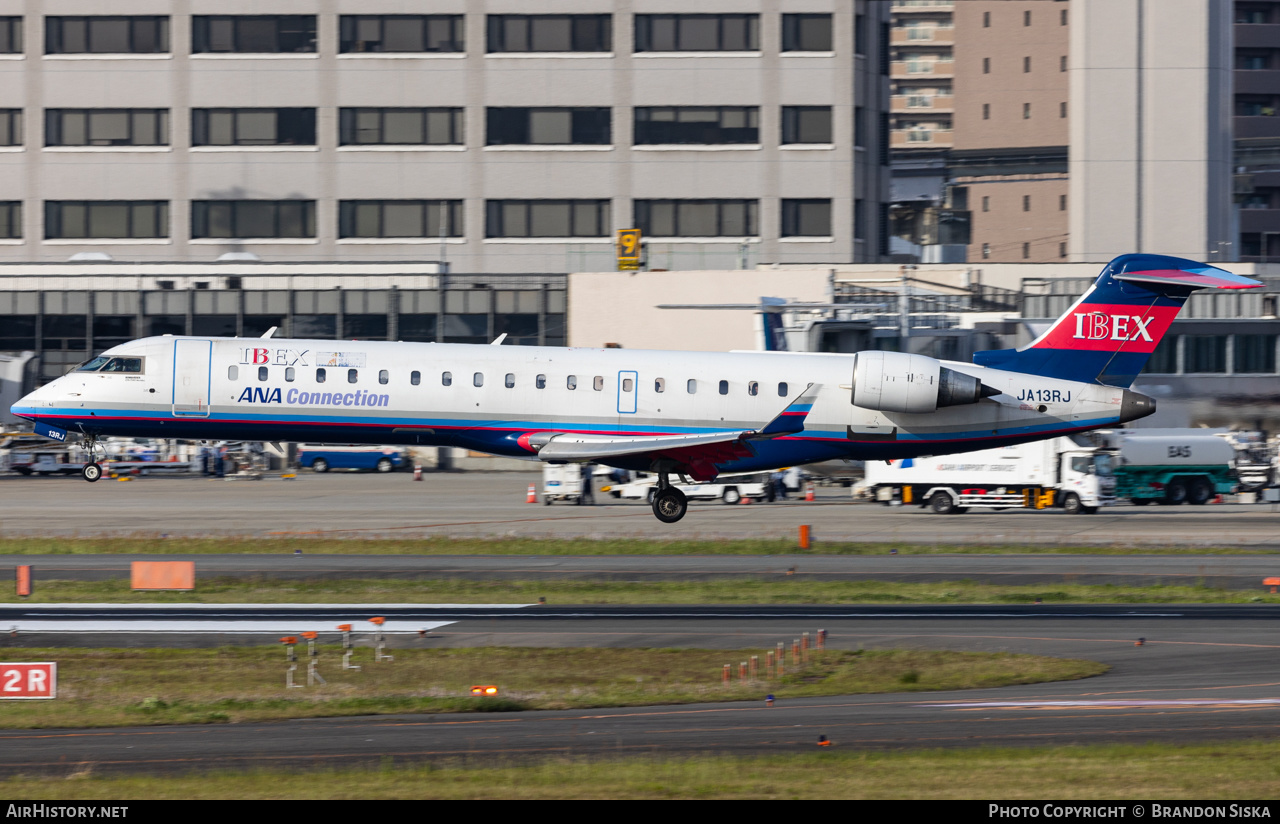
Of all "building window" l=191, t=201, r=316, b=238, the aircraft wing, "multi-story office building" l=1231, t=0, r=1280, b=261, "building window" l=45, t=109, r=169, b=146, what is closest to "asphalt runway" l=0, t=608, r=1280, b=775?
the aircraft wing

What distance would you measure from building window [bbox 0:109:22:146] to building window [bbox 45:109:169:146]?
175 cm

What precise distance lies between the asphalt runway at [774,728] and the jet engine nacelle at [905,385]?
39.1 feet

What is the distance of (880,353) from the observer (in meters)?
35.4

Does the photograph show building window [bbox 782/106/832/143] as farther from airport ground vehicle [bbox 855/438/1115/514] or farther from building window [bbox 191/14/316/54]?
airport ground vehicle [bbox 855/438/1115/514]

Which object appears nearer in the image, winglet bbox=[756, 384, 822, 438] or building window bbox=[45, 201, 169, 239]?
winglet bbox=[756, 384, 822, 438]

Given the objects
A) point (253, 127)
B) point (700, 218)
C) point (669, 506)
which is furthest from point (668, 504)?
point (253, 127)

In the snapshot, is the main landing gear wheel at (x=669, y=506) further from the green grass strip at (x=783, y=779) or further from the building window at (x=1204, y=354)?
the building window at (x=1204, y=354)

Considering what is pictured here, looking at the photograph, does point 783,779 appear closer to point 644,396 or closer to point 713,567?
point 644,396

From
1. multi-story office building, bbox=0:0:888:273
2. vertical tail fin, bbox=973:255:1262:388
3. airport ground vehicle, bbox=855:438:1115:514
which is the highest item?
multi-story office building, bbox=0:0:888:273

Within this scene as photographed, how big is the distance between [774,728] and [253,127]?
71.8m

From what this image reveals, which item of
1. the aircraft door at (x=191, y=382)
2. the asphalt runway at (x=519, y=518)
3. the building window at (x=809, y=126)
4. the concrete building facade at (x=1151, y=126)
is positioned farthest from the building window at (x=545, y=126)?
the aircraft door at (x=191, y=382)

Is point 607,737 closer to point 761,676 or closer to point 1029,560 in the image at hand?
point 761,676

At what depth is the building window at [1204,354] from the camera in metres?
62.9

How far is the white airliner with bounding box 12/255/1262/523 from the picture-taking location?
33.1 meters
